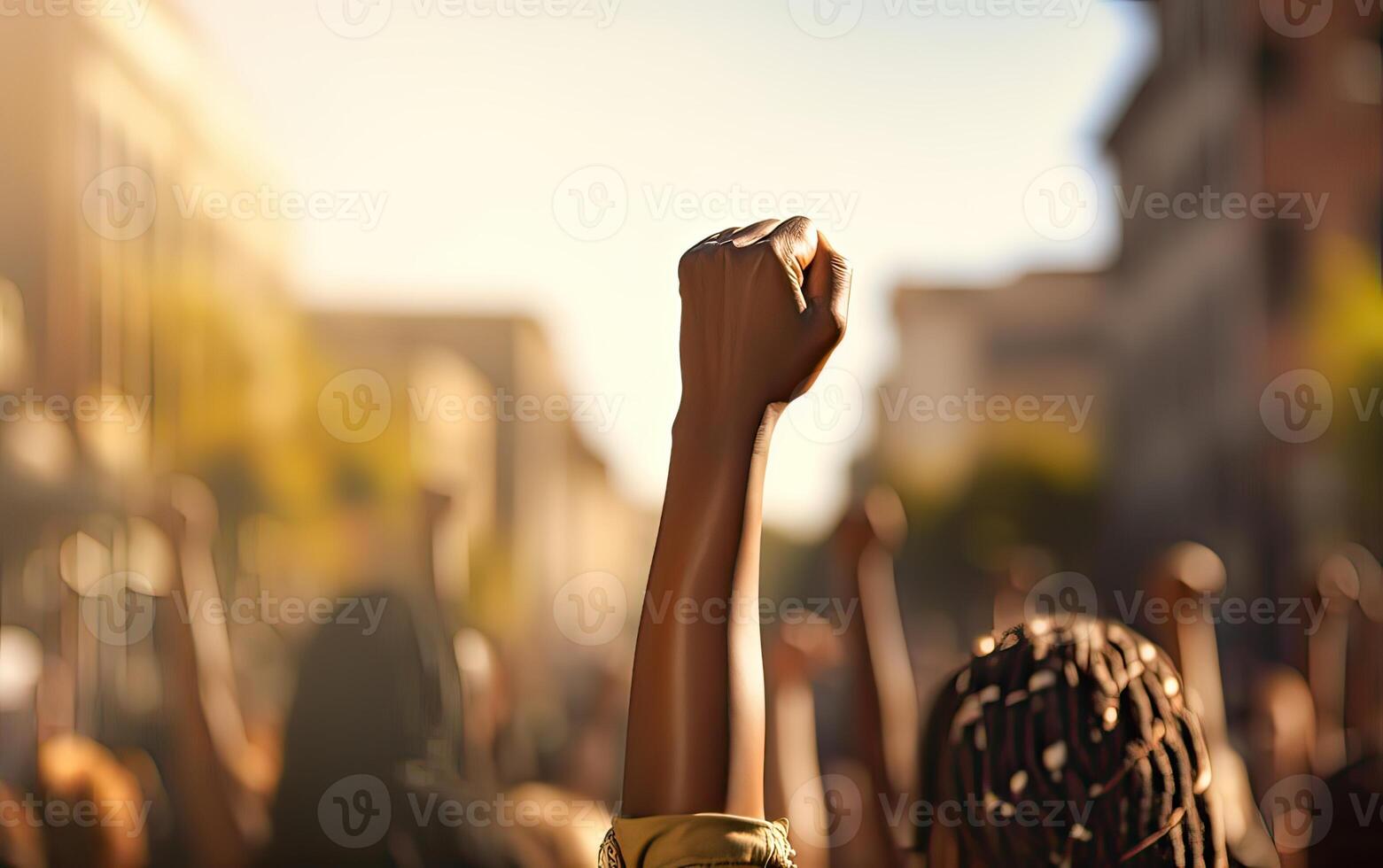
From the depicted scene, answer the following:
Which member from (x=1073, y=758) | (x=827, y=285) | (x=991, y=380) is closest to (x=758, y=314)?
(x=827, y=285)

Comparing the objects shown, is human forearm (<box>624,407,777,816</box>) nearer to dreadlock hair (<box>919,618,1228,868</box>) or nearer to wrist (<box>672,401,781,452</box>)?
wrist (<box>672,401,781,452</box>)

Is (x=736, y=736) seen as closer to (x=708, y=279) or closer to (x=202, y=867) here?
(x=708, y=279)

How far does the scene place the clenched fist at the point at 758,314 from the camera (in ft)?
1.64

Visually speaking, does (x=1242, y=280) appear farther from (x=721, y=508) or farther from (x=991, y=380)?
(x=721, y=508)

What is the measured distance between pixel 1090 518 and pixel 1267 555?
114 centimetres

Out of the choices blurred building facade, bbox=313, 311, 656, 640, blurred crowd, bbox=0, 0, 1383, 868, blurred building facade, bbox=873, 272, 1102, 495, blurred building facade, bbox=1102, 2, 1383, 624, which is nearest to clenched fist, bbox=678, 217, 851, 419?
blurred crowd, bbox=0, 0, 1383, 868

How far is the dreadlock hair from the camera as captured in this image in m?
0.62

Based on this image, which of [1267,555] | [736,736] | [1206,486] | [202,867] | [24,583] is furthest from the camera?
[1206,486]

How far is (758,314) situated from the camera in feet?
1.63

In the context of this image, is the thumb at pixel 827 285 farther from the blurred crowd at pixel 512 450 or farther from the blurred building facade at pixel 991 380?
the blurred building facade at pixel 991 380

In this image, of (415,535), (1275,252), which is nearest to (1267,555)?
(1275,252)

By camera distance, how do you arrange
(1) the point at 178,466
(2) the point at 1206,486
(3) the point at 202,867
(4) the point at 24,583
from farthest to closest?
1. (2) the point at 1206,486
2. (1) the point at 178,466
3. (4) the point at 24,583
4. (3) the point at 202,867

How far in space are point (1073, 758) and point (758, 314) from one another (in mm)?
344

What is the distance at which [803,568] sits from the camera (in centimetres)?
690
